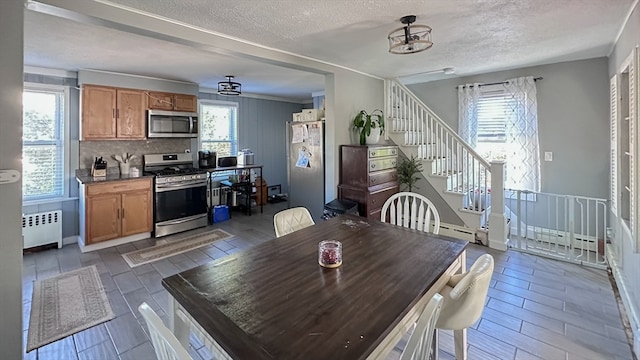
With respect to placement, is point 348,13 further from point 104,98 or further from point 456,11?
point 104,98

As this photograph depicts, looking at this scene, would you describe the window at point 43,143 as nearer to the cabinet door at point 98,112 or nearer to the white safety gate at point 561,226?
the cabinet door at point 98,112

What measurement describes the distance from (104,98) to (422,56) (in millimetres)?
4422

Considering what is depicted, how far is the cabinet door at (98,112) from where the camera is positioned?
414 centimetres

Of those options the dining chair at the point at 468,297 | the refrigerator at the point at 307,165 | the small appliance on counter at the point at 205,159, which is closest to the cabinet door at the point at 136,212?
the small appliance on counter at the point at 205,159

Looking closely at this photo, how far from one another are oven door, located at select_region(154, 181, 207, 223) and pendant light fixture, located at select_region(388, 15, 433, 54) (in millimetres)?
3759

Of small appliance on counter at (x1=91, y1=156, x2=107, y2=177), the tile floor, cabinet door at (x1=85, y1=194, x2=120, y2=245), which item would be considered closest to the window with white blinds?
the tile floor

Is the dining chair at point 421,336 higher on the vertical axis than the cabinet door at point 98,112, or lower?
lower

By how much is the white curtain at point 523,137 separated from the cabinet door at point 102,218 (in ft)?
19.0

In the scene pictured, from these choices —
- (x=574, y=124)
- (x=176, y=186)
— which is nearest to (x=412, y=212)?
(x=574, y=124)

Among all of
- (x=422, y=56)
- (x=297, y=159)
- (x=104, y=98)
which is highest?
(x=422, y=56)

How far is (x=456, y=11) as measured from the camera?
2.33 metres

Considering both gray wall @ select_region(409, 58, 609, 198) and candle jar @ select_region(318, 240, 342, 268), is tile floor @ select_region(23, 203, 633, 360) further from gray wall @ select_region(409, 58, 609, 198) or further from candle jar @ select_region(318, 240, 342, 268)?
gray wall @ select_region(409, 58, 609, 198)

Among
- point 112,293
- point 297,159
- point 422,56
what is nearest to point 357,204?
point 297,159

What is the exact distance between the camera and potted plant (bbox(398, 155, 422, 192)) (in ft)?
14.8
